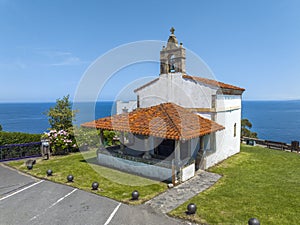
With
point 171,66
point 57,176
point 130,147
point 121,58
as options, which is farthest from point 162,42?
point 57,176

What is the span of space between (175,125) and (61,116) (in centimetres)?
1237

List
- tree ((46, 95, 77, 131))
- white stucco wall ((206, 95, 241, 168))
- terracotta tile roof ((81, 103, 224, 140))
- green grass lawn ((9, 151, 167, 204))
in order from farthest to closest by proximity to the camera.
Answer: tree ((46, 95, 77, 131))
white stucco wall ((206, 95, 241, 168))
terracotta tile roof ((81, 103, 224, 140))
green grass lawn ((9, 151, 167, 204))

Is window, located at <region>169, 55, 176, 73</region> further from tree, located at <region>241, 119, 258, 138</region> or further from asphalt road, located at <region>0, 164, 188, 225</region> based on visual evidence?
tree, located at <region>241, 119, 258, 138</region>

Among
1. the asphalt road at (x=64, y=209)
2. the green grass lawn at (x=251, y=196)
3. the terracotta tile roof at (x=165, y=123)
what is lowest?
the green grass lawn at (x=251, y=196)

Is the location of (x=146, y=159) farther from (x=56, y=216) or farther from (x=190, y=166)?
(x=56, y=216)

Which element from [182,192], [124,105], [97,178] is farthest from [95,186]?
[124,105]

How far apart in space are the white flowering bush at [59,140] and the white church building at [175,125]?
14.6 feet

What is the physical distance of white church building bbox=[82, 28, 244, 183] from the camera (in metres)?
12.5

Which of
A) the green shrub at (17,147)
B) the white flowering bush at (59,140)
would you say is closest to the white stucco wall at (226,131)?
the white flowering bush at (59,140)

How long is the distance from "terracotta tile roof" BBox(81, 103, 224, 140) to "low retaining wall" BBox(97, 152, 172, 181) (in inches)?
88.7

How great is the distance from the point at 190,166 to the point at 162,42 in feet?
36.9

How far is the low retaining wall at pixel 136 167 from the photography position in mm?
12242

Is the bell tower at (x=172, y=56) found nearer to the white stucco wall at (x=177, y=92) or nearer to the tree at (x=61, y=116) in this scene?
the white stucco wall at (x=177, y=92)

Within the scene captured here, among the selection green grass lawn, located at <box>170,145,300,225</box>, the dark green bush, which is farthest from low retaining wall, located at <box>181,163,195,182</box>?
the dark green bush
